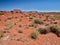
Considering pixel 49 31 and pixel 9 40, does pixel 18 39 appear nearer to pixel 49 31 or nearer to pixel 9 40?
pixel 9 40

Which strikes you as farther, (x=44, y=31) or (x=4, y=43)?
(x=44, y=31)

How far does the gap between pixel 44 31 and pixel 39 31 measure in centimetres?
52

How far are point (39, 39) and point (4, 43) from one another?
347 cm

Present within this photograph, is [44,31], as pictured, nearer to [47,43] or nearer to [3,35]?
[47,43]

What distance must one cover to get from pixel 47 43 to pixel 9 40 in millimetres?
3418

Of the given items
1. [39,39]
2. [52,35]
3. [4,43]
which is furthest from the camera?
[52,35]

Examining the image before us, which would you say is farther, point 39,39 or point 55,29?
point 55,29

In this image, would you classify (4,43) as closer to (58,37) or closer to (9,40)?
(9,40)

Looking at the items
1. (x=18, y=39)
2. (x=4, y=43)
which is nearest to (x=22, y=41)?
(x=18, y=39)

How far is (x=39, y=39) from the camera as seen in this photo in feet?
59.4

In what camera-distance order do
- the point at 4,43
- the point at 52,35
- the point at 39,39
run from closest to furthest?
the point at 4,43 < the point at 39,39 < the point at 52,35

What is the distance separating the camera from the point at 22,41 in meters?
17.1

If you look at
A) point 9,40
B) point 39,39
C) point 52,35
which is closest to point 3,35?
point 9,40

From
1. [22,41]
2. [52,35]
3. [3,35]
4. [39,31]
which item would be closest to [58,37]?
[52,35]
